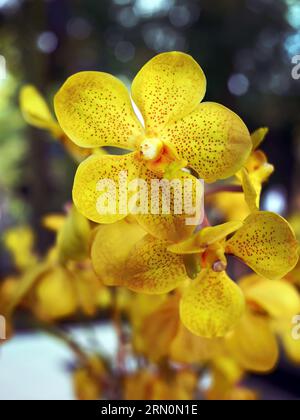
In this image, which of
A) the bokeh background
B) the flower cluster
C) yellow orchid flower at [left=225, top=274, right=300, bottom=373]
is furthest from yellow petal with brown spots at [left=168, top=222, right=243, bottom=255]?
the bokeh background

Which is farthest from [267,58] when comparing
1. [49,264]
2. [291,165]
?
[49,264]

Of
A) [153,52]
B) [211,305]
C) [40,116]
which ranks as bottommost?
[211,305]

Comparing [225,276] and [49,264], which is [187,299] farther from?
[49,264]

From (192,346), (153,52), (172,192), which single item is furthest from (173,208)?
(153,52)

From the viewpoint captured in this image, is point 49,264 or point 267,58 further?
point 267,58

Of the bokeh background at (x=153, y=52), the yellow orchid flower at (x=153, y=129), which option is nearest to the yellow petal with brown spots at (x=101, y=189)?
the yellow orchid flower at (x=153, y=129)

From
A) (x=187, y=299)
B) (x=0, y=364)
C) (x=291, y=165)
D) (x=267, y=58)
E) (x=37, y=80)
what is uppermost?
(x=37, y=80)

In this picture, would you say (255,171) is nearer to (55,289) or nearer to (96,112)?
(96,112)
